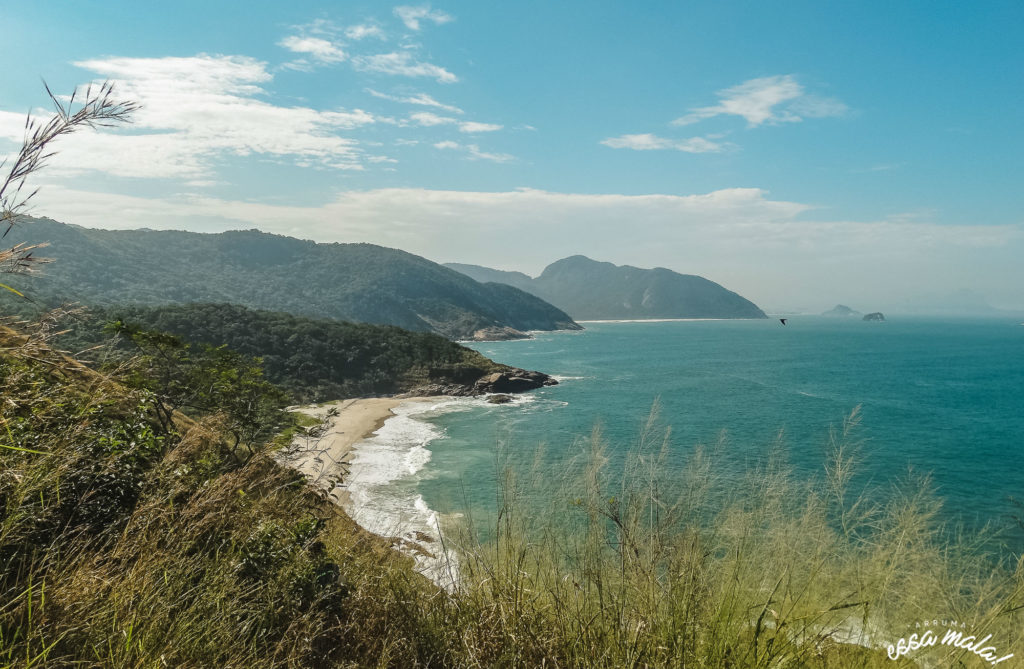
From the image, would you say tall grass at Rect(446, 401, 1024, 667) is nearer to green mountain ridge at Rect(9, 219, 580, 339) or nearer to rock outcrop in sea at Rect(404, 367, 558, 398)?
rock outcrop in sea at Rect(404, 367, 558, 398)

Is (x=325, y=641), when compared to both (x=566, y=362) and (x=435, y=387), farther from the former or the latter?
(x=566, y=362)

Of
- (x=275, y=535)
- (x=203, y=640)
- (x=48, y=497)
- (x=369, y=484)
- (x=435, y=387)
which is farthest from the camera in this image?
(x=435, y=387)

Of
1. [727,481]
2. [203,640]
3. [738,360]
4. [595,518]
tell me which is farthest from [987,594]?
[738,360]

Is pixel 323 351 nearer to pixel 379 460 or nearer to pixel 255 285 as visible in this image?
pixel 379 460

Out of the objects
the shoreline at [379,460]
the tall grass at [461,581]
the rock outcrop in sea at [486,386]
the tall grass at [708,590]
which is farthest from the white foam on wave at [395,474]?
the rock outcrop in sea at [486,386]

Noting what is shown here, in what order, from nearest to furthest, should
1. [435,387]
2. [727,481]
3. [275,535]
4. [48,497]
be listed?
[48,497]
[275,535]
[727,481]
[435,387]

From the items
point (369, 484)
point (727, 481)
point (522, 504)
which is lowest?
point (369, 484)

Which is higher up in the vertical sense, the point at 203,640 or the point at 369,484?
the point at 203,640
